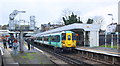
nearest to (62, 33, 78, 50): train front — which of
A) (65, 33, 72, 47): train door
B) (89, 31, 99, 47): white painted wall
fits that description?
(65, 33, 72, 47): train door

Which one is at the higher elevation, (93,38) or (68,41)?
(93,38)

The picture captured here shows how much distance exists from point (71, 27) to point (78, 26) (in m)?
1.00

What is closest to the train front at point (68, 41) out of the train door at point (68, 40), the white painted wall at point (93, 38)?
the train door at point (68, 40)

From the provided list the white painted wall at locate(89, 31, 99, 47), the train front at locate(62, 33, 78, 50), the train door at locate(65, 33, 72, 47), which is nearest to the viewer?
the train front at locate(62, 33, 78, 50)

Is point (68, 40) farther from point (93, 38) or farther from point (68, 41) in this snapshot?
point (93, 38)

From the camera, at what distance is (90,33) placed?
23.2 m

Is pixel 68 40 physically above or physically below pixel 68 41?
above

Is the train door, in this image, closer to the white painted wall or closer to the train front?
the train front

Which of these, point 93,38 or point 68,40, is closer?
point 68,40

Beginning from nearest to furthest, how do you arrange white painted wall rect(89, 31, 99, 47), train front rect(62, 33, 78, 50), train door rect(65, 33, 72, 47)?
train front rect(62, 33, 78, 50), train door rect(65, 33, 72, 47), white painted wall rect(89, 31, 99, 47)

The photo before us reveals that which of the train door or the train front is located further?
the train door

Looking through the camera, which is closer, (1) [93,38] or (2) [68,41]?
(2) [68,41]

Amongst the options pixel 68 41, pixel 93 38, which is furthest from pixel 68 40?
pixel 93 38

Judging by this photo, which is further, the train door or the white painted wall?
the white painted wall
